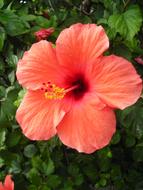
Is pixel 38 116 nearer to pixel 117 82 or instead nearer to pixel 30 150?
pixel 117 82

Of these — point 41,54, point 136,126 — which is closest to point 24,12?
point 41,54

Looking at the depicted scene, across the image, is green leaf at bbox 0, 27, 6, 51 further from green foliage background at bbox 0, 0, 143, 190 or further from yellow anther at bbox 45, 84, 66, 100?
yellow anther at bbox 45, 84, 66, 100

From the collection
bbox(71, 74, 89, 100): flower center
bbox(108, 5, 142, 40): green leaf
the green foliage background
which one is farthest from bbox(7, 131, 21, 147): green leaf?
bbox(108, 5, 142, 40): green leaf

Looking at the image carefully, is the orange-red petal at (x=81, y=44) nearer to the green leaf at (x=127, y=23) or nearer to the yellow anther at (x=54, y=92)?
the yellow anther at (x=54, y=92)

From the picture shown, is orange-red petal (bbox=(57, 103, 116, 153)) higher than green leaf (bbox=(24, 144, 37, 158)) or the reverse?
higher

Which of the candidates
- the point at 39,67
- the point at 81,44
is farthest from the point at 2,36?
the point at 81,44

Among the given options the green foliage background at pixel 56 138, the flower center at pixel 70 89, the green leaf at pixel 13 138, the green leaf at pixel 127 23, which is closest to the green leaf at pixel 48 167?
the green foliage background at pixel 56 138

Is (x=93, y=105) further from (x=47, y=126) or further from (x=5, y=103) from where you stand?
(x=5, y=103)
